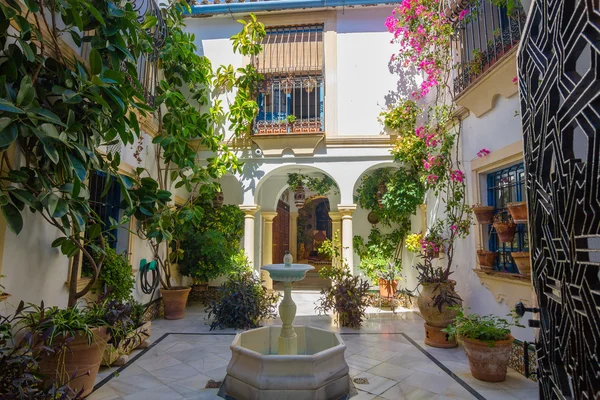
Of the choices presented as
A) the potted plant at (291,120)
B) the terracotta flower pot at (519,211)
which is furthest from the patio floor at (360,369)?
the potted plant at (291,120)

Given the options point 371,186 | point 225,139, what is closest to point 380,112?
point 371,186

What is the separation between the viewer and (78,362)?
276 centimetres

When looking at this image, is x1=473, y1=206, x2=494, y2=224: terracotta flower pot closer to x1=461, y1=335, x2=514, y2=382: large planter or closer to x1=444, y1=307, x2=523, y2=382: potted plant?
x1=444, y1=307, x2=523, y2=382: potted plant

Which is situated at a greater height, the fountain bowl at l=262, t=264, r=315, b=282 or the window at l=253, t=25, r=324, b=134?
the window at l=253, t=25, r=324, b=134

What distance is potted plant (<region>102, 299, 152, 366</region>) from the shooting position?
322cm

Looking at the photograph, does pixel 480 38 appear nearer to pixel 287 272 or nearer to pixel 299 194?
pixel 287 272

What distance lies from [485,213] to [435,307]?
1308mm

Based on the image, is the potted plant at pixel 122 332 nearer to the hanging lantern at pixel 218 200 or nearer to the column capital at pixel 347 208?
the hanging lantern at pixel 218 200

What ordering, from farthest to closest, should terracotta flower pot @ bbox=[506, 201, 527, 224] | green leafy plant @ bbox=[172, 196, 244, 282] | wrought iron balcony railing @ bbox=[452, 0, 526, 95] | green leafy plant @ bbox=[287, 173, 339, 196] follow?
1. green leafy plant @ bbox=[287, 173, 339, 196]
2. green leafy plant @ bbox=[172, 196, 244, 282]
3. wrought iron balcony railing @ bbox=[452, 0, 526, 95]
4. terracotta flower pot @ bbox=[506, 201, 527, 224]

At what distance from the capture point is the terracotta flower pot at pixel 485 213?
3961 mm

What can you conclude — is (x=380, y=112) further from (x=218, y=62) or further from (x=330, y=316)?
(x=330, y=316)

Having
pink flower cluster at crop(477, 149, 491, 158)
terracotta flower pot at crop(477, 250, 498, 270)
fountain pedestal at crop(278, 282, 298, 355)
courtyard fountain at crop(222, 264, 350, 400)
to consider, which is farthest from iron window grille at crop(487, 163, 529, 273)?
fountain pedestal at crop(278, 282, 298, 355)

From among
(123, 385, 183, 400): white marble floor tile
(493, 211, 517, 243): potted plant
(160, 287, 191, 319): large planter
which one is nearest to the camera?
(123, 385, 183, 400): white marble floor tile

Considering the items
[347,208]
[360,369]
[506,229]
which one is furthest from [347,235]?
[506,229]
